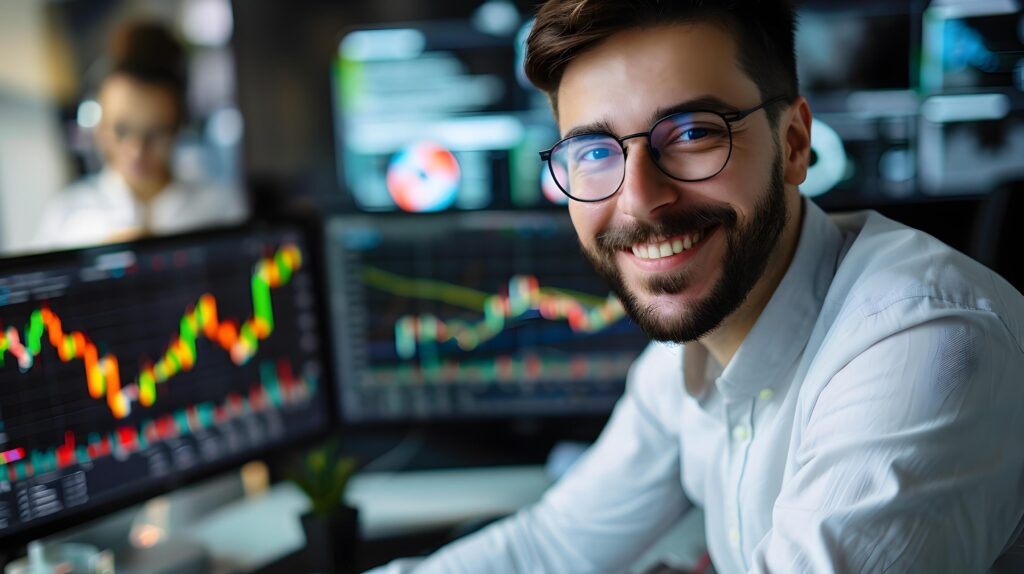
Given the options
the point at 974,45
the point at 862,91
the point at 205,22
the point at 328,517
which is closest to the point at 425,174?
the point at 862,91

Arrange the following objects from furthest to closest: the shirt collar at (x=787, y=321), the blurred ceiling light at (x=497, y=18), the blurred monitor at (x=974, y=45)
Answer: the blurred ceiling light at (x=497, y=18)
the blurred monitor at (x=974, y=45)
the shirt collar at (x=787, y=321)

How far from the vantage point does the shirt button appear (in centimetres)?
106

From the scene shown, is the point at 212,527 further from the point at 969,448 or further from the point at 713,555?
the point at 969,448

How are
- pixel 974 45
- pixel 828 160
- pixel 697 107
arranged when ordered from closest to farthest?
pixel 697 107, pixel 828 160, pixel 974 45

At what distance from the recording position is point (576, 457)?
1.64m

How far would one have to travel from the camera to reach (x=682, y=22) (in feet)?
2.92

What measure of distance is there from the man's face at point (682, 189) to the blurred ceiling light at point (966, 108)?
145 centimetres

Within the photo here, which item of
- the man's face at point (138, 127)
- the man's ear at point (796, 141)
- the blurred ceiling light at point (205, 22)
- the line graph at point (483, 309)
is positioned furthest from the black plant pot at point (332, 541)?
the blurred ceiling light at point (205, 22)

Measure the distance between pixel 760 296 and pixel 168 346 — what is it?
81 centimetres

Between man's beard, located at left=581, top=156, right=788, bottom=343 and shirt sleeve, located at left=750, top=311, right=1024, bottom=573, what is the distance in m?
0.16

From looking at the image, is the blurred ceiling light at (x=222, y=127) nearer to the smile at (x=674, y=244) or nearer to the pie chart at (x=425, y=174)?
the pie chart at (x=425, y=174)

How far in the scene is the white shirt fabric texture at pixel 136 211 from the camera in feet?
8.25

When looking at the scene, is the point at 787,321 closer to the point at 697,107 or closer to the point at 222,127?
the point at 697,107

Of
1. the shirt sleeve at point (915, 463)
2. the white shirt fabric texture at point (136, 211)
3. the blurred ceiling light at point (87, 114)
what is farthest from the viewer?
the blurred ceiling light at point (87, 114)
